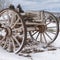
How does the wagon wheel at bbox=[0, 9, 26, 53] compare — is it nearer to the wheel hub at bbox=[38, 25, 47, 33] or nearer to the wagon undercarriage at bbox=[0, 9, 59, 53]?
the wagon undercarriage at bbox=[0, 9, 59, 53]

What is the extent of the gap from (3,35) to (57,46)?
5.96 feet

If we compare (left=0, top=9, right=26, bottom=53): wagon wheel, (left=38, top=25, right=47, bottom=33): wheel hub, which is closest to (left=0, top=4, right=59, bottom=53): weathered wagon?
(left=0, top=9, right=26, bottom=53): wagon wheel

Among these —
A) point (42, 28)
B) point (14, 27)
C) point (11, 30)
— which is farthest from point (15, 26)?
point (42, 28)

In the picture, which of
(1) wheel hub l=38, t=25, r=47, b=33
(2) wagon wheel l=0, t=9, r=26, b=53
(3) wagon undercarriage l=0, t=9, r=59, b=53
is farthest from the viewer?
(1) wheel hub l=38, t=25, r=47, b=33

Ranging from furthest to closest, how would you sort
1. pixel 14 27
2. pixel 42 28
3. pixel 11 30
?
pixel 42 28, pixel 14 27, pixel 11 30

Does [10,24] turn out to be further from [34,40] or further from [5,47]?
[34,40]

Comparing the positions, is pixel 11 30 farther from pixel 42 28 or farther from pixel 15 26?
pixel 42 28

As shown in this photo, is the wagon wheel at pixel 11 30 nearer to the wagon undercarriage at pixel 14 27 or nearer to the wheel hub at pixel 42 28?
the wagon undercarriage at pixel 14 27

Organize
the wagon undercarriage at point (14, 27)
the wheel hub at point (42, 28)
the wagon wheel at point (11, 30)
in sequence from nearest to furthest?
1. the wagon undercarriage at point (14, 27)
2. the wagon wheel at point (11, 30)
3. the wheel hub at point (42, 28)

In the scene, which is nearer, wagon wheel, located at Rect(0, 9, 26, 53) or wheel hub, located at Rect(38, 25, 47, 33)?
wagon wheel, located at Rect(0, 9, 26, 53)

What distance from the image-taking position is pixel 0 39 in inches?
332

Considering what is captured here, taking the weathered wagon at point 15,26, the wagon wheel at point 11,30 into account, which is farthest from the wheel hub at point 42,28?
the wagon wheel at point 11,30

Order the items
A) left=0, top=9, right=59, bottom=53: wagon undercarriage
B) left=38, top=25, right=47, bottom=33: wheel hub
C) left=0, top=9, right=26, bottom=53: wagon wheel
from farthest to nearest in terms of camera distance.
A: left=38, top=25, right=47, bottom=33: wheel hub → left=0, top=9, right=26, bottom=53: wagon wheel → left=0, top=9, right=59, bottom=53: wagon undercarriage

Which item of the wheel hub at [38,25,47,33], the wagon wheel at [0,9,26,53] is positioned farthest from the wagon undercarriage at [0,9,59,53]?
the wheel hub at [38,25,47,33]
